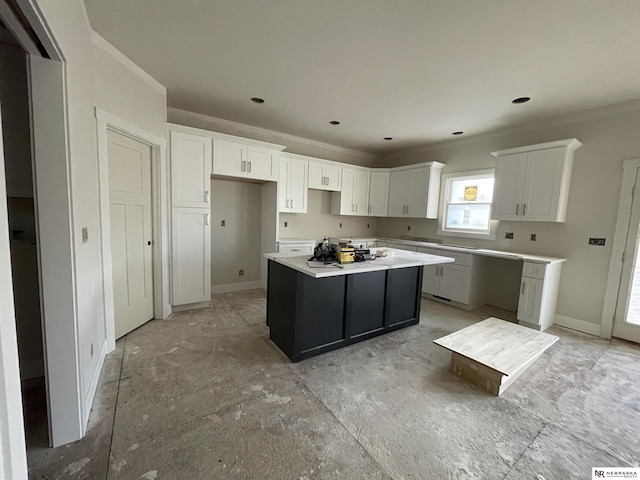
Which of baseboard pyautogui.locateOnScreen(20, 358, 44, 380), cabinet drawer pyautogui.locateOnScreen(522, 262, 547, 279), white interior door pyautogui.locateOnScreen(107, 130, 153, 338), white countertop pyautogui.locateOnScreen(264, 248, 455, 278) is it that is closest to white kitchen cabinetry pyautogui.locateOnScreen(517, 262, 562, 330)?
cabinet drawer pyautogui.locateOnScreen(522, 262, 547, 279)

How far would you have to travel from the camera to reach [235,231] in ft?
15.2

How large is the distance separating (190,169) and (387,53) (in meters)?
2.65

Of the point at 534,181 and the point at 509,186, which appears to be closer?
the point at 534,181

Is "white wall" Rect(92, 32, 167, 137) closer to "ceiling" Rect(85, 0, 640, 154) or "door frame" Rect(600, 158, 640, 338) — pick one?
"ceiling" Rect(85, 0, 640, 154)

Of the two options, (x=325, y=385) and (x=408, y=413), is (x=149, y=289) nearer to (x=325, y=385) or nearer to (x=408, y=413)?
(x=325, y=385)

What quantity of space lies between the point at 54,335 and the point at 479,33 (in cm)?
Answer: 345

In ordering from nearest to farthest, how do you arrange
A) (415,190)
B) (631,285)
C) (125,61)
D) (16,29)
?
1. (16,29)
2. (125,61)
3. (631,285)
4. (415,190)

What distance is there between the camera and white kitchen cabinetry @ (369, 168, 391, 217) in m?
5.63

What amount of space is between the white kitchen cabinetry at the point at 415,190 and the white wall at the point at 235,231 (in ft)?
8.83

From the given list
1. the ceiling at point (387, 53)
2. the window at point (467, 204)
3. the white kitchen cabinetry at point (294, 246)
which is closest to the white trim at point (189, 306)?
the white kitchen cabinetry at point (294, 246)

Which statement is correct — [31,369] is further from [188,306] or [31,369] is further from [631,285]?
[631,285]

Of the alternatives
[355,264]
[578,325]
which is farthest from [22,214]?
[578,325]

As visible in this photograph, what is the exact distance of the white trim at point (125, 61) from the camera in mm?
2290

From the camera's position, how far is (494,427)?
1.88m
